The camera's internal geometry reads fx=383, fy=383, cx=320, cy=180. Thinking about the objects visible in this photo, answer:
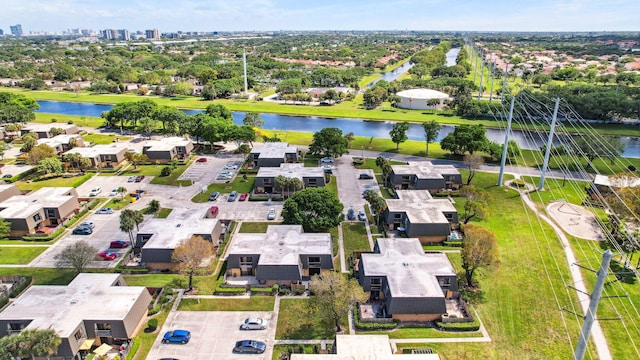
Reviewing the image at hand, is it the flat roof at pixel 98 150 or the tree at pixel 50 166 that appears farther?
the flat roof at pixel 98 150

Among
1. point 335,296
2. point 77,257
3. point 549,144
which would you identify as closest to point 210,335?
point 335,296

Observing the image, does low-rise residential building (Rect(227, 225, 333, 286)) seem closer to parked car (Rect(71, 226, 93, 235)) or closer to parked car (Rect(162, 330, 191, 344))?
parked car (Rect(162, 330, 191, 344))

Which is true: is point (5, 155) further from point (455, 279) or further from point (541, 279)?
point (541, 279)

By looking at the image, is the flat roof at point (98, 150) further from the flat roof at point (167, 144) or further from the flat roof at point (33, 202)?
the flat roof at point (33, 202)

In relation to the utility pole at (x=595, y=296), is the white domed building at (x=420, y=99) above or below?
above

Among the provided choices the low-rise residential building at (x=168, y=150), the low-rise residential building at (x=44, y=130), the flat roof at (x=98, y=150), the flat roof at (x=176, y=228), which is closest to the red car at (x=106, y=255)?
the flat roof at (x=176, y=228)

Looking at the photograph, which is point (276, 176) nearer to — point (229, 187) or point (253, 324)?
point (229, 187)
